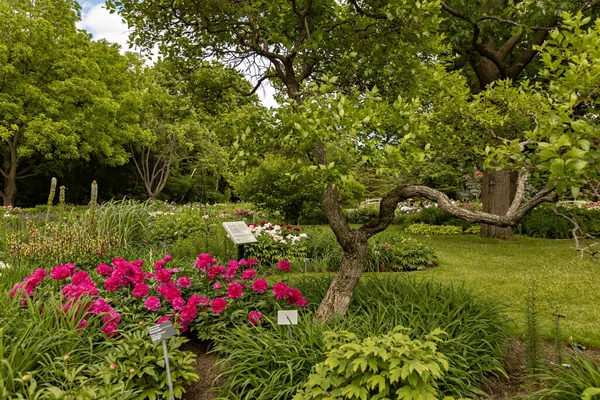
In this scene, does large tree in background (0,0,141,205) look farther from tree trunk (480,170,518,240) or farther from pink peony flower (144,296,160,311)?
tree trunk (480,170,518,240)

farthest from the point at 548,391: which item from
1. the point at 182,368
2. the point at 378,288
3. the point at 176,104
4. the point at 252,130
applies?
the point at 176,104

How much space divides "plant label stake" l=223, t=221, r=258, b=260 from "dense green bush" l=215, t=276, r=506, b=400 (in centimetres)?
121

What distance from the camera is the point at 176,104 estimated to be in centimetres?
502

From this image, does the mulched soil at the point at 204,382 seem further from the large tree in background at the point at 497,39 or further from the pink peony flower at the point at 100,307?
the large tree in background at the point at 497,39

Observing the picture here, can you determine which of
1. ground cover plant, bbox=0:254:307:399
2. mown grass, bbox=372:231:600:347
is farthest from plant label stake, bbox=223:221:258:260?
mown grass, bbox=372:231:600:347

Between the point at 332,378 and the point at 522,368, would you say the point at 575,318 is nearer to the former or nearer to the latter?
the point at 522,368

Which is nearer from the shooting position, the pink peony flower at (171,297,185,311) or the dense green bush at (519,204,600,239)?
the pink peony flower at (171,297,185,311)

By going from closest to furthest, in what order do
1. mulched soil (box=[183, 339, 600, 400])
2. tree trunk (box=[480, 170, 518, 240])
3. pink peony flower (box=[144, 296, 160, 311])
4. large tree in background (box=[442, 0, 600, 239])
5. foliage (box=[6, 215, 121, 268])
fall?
mulched soil (box=[183, 339, 600, 400]) < pink peony flower (box=[144, 296, 160, 311]) < foliage (box=[6, 215, 121, 268]) < large tree in background (box=[442, 0, 600, 239]) < tree trunk (box=[480, 170, 518, 240])

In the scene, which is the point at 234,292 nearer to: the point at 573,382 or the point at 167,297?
the point at 167,297

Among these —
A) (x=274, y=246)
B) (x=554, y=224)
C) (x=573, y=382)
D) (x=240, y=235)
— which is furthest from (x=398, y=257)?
(x=554, y=224)

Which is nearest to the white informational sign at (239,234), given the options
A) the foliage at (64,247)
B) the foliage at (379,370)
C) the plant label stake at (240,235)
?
the plant label stake at (240,235)

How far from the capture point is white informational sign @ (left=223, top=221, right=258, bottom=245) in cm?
463

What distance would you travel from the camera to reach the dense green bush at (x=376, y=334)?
8.55 ft

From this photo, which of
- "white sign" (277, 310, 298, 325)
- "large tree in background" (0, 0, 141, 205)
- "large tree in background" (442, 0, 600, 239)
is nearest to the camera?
"white sign" (277, 310, 298, 325)
